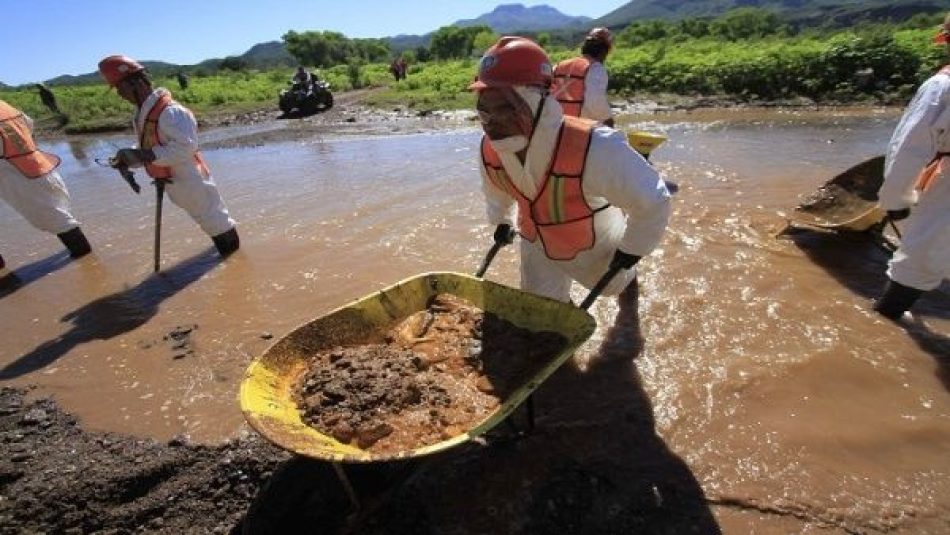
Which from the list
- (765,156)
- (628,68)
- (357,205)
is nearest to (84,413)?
(357,205)

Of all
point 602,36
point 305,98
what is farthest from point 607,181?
point 305,98

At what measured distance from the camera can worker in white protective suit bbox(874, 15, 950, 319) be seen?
295cm

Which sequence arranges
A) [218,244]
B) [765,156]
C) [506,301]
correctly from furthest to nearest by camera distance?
[765,156], [218,244], [506,301]

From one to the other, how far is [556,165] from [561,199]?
17 cm

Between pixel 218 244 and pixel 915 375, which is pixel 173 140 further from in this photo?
pixel 915 375

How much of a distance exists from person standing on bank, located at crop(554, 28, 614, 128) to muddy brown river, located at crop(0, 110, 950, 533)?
132cm

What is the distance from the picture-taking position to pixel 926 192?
318 cm

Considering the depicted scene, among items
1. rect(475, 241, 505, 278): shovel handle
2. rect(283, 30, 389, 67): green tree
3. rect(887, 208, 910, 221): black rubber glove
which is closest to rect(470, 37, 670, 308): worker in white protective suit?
rect(475, 241, 505, 278): shovel handle

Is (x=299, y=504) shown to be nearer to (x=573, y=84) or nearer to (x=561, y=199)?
(x=561, y=199)

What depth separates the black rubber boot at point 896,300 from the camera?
344 centimetres

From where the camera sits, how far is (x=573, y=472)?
2545 mm

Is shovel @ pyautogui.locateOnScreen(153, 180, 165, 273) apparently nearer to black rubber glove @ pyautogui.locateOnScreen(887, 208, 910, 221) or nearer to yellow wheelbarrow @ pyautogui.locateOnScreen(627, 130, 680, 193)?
yellow wheelbarrow @ pyautogui.locateOnScreen(627, 130, 680, 193)

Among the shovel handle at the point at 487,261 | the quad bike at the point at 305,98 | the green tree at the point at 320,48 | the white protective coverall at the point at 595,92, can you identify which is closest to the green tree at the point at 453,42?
the green tree at the point at 320,48

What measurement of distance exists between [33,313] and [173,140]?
6.08 feet
